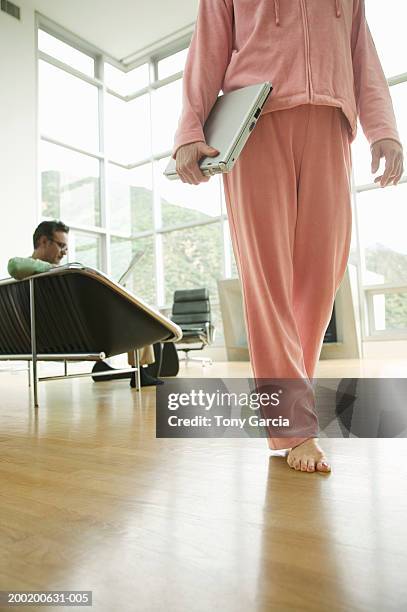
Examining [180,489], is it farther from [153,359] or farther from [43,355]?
[153,359]

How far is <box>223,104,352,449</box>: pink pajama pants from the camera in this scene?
1.08 meters

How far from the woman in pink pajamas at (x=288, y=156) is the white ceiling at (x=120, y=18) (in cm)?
685

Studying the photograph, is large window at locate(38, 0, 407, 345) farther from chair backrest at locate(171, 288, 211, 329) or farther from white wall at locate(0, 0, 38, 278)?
chair backrest at locate(171, 288, 211, 329)

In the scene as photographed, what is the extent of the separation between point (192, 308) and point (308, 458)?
5220 millimetres

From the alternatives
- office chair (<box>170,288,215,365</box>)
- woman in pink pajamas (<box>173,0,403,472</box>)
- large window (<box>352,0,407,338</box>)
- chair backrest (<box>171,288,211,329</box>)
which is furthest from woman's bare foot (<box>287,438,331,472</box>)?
large window (<box>352,0,407,338</box>)

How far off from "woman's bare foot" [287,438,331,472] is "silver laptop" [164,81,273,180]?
0.58 metres

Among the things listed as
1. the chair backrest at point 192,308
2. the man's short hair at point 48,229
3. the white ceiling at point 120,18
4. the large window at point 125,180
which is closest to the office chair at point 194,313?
the chair backrest at point 192,308

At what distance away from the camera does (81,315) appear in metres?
2.32

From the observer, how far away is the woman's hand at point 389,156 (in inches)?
46.0

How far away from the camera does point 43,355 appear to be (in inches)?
99.4

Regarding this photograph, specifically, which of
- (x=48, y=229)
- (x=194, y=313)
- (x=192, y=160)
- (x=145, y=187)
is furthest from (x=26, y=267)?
(x=145, y=187)

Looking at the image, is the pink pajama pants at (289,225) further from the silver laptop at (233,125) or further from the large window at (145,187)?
the large window at (145,187)

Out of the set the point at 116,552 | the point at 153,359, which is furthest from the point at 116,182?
the point at 116,552

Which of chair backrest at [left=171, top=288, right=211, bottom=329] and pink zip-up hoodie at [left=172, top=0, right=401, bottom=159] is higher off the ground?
pink zip-up hoodie at [left=172, top=0, right=401, bottom=159]
